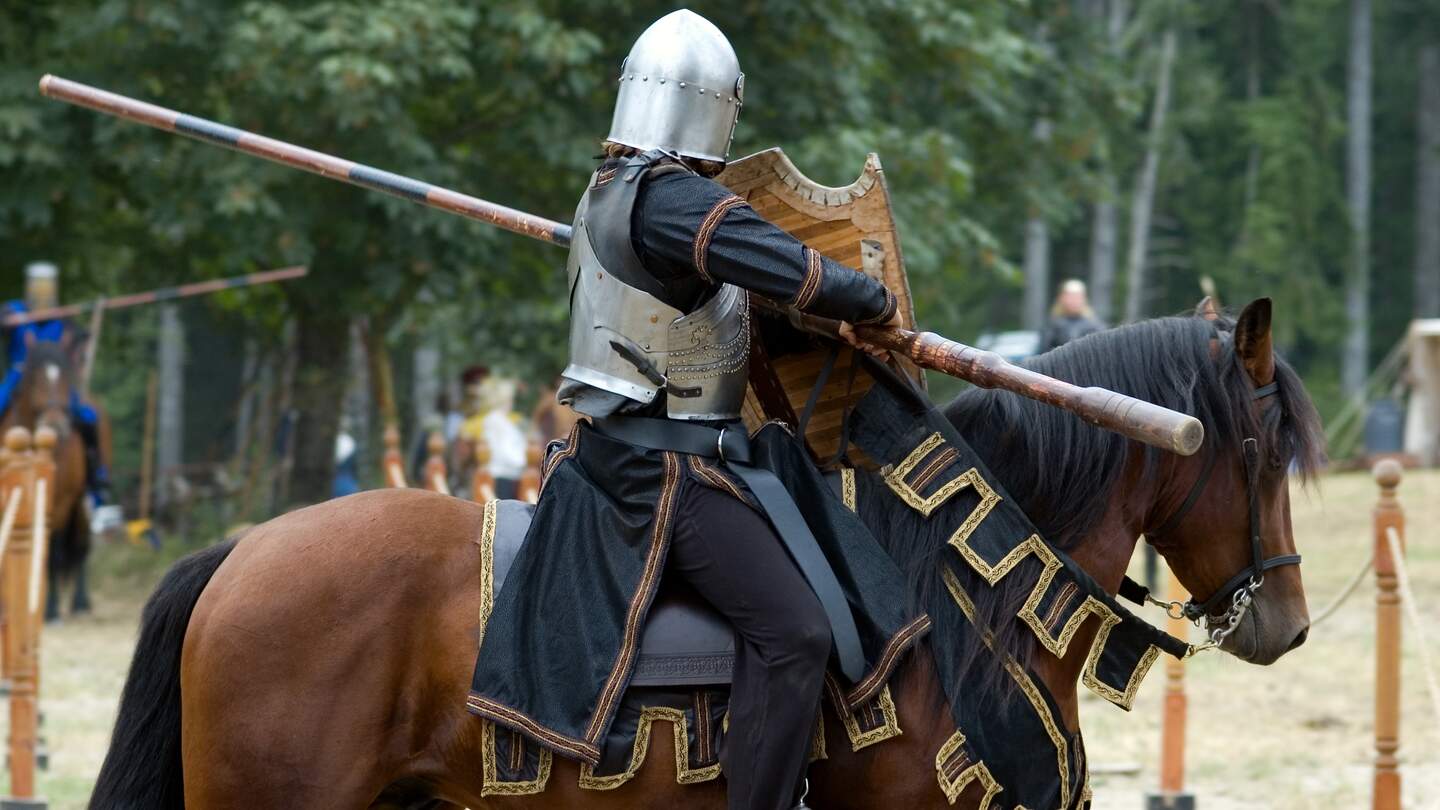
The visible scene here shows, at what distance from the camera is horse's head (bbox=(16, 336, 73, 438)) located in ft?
41.7

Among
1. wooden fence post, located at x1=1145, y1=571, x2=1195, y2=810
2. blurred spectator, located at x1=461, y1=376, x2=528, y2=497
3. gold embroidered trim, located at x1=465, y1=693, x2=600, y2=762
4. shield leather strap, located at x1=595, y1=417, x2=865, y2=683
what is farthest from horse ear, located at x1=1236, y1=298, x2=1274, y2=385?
blurred spectator, located at x1=461, y1=376, x2=528, y2=497

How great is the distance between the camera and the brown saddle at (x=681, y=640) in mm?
3598

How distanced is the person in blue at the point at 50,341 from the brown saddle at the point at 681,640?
10454mm

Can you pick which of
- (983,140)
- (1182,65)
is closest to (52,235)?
(983,140)

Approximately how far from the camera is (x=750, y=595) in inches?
139

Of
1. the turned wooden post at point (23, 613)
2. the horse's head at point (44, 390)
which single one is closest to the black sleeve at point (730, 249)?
the turned wooden post at point (23, 613)

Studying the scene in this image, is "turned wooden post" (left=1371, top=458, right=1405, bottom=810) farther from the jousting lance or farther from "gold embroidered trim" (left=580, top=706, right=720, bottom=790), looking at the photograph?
"gold embroidered trim" (left=580, top=706, right=720, bottom=790)

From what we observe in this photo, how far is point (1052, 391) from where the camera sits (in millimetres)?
3453

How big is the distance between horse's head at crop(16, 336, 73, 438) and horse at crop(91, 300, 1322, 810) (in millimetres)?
9689

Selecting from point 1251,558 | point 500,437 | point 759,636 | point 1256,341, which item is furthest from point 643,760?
point 500,437

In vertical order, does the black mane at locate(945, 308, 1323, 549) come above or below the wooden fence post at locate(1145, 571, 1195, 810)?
above

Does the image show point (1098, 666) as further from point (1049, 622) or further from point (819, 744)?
point (819, 744)

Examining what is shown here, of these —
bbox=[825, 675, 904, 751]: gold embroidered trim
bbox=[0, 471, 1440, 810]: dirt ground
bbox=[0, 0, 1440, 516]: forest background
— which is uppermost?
bbox=[0, 0, 1440, 516]: forest background

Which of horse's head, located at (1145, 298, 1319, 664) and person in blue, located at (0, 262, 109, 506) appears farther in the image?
person in blue, located at (0, 262, 109, 506)
